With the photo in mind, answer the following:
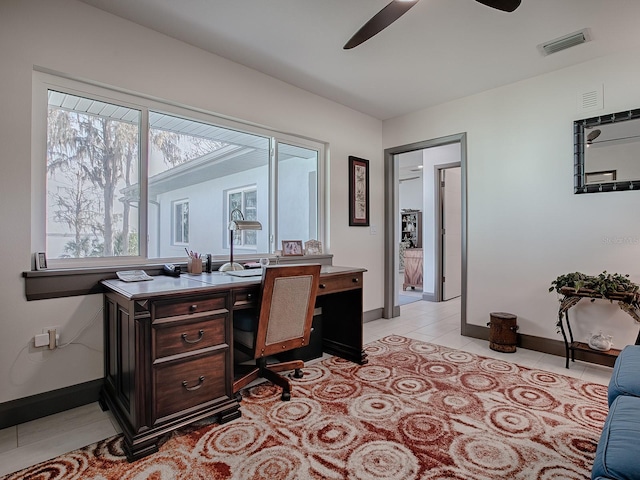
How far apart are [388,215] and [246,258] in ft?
7.05

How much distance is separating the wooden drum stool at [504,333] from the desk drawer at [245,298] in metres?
2.38

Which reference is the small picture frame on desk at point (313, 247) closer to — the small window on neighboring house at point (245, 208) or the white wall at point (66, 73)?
the small window on neighboring house at point (245, 208)

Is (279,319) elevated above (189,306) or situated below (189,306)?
below

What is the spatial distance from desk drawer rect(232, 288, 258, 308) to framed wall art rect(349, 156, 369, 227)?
2137 mm

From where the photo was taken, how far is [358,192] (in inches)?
168

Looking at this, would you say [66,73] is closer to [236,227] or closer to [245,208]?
[236,227]

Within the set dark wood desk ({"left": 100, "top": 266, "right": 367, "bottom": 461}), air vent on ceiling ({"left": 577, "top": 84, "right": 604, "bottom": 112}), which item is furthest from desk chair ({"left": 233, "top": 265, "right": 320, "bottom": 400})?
air vent on ceiling ({"left": 577, "top": 84, "right": 604, "bottom": 112})

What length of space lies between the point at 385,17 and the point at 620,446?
6.93 feet

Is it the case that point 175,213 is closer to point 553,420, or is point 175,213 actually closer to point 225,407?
point 225,407

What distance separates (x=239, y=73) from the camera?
3100 mm

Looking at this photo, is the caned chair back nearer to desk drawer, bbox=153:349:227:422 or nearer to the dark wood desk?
the dark wood desk

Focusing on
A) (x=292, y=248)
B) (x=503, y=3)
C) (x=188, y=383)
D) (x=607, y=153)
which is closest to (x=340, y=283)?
(x=292, y=248)

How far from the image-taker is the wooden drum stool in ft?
10.8

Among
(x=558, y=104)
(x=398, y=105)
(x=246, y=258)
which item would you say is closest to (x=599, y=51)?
(x=558, y=104)
